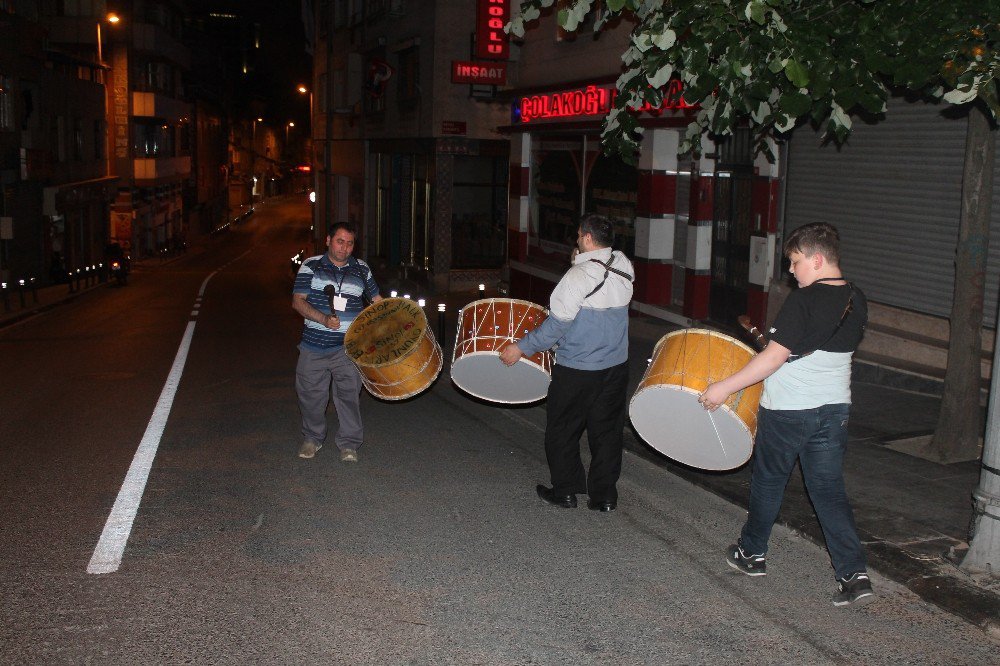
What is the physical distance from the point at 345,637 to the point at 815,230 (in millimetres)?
3203

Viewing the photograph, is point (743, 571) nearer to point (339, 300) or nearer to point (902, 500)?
point (902, 500)

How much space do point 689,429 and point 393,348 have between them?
2480 millimetres

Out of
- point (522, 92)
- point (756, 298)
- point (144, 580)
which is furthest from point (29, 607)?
point (522, 92)

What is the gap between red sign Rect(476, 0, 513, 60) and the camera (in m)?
22.2

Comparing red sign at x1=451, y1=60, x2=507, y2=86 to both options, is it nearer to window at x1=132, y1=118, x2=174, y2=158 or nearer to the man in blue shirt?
the man in blue shirt

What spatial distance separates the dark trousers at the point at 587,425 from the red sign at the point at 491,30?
1649 centimetres

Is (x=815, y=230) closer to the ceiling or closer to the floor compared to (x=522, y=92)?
closer to the floor

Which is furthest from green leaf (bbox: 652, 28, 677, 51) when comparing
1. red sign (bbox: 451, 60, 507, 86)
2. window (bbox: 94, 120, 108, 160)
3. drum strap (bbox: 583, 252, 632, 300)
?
window (bbox: 94, 120, 108, 160)

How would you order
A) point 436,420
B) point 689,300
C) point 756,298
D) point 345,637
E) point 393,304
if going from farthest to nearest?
point 689,300 < point 756,298 < point 436,420 < point 393,304 < point 345,637

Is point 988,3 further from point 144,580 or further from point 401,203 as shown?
point 401,203

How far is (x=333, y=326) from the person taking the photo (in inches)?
316

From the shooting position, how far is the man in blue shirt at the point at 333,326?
818cm

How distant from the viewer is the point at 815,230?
5.40m

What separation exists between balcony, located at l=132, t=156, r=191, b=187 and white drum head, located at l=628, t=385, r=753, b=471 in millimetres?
47765
